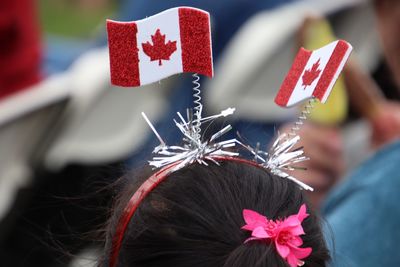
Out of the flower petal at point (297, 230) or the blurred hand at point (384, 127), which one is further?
the blurred hand at point (384, 127)

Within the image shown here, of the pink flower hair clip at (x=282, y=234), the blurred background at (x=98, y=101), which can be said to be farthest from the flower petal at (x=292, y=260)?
the blurred background at (x=98, y=101)

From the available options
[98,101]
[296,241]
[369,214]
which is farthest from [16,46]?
[296,241]

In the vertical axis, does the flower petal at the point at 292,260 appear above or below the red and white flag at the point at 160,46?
below

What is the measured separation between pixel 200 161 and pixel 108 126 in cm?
171

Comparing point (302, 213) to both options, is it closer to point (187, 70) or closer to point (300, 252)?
point (300, 252)

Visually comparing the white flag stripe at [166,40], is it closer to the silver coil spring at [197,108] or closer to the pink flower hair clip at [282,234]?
the silver coil spring at [197,108]

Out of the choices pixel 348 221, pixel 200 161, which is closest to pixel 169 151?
pixel 200 161

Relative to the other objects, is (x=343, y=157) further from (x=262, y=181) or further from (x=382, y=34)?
(x=262, y=181)

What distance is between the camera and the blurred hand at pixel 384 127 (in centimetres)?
171

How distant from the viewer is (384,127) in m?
1.73

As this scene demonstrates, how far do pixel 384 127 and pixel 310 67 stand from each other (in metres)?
0.81

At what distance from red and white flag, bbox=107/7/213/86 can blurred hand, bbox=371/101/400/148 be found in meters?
0.85

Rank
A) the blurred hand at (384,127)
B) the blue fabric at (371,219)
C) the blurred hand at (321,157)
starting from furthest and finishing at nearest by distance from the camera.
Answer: the blurred hand at (321,157) → the blurred hand at (384,127) → the blue fabric at (371,219)

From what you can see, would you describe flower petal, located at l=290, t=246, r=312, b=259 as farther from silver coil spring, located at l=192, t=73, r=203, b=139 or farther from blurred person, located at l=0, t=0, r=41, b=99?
blurred person, located at l=0, t=0, r=41, b=99
